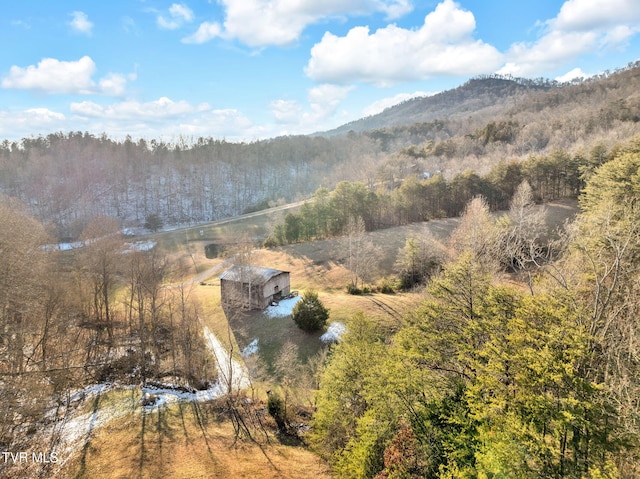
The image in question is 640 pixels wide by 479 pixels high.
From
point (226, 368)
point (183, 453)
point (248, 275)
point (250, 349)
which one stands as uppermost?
point (248, 275)

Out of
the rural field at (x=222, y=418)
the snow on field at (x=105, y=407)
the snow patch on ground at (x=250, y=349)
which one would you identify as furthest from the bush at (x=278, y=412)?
the snow patch on ground at (x=250, y=349)

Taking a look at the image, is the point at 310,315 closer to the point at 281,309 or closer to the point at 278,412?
the point at 281,309

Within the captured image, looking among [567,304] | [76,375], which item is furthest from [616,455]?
[76,375]

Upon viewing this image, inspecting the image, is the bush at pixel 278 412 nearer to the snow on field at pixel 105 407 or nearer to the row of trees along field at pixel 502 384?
the snow on field at pixel 105 407

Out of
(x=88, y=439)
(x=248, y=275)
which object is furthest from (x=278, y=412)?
(x=248, y=275)

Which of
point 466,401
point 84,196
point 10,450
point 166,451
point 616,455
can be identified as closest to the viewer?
point 616,455

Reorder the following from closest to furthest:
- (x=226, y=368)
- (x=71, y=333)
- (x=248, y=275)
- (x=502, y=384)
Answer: (x=502, y=384) < (x=226, y=368) < (x=71, y=333) < (x=248, y=275)

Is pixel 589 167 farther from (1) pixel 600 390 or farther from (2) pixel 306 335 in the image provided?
(1) pixel 600 390
